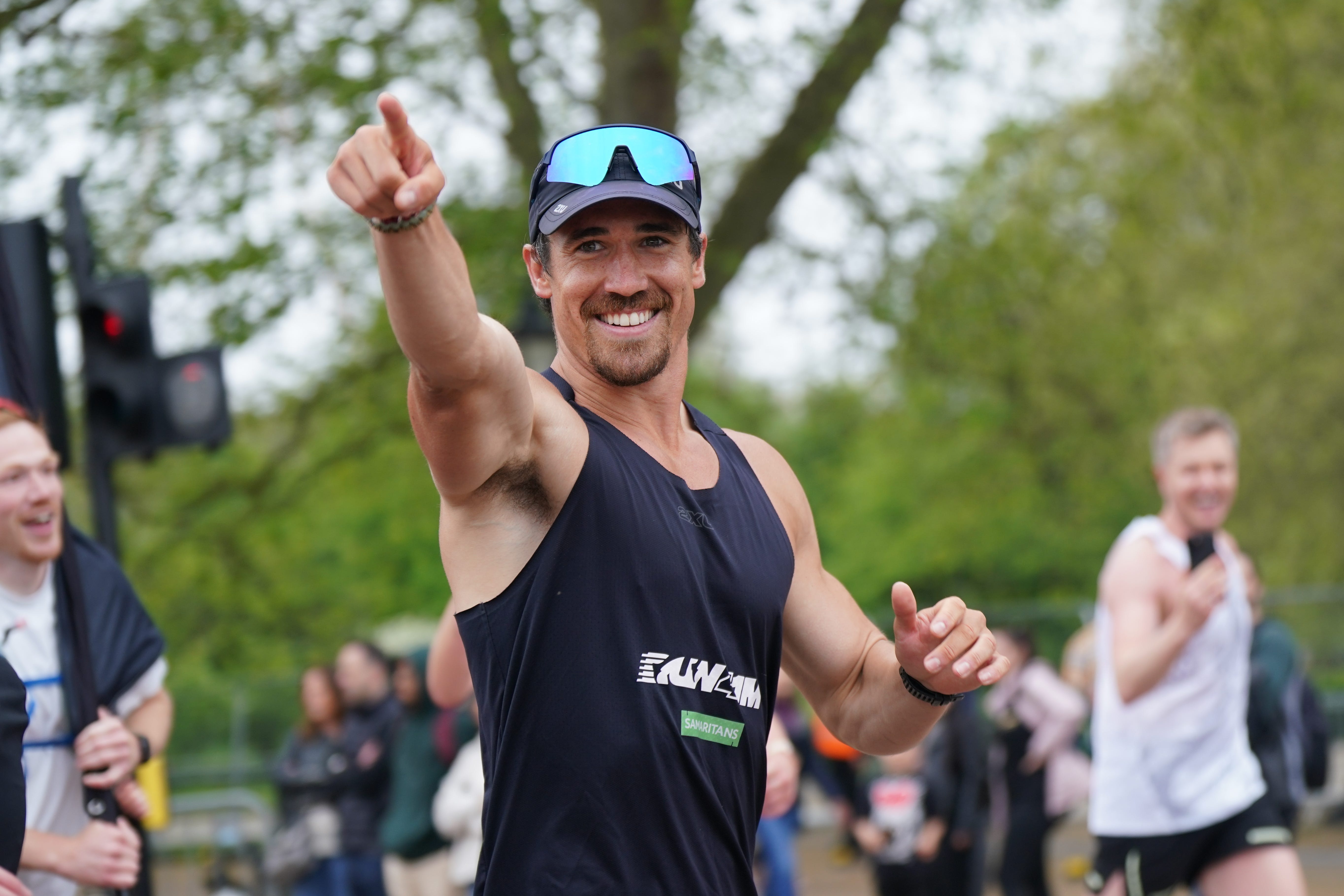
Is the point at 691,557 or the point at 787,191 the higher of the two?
the point at 787,191

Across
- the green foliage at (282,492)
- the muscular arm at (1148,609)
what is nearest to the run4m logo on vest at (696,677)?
the muscular arm at (1148,609)

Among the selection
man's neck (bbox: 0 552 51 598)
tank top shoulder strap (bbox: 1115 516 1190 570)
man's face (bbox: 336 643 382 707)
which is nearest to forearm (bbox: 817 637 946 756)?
man's neck (bbox: 0 552 51 598)

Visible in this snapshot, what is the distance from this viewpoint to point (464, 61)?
1105 centimetres

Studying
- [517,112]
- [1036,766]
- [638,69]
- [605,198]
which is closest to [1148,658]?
[605,198]

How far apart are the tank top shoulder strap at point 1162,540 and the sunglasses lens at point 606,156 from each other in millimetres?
3356

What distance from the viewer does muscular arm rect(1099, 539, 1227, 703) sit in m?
5.25

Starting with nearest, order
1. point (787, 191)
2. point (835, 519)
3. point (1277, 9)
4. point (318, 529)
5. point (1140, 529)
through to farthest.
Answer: point (1140, 529), point (787, 191), point (1277, 9), point (318, 529), point (835, 519)

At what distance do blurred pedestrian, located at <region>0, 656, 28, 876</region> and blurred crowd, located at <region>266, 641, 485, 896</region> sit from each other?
4.80 metres

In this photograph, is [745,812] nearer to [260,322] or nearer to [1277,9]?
[260,322]

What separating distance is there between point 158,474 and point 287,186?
378 cm

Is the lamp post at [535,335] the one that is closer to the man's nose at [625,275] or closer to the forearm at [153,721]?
the forearm at [153,721]

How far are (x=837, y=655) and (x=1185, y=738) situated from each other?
2.88 meters

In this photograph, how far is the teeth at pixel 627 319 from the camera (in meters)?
2.79

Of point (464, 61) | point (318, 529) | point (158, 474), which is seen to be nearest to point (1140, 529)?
point (464, 61)
